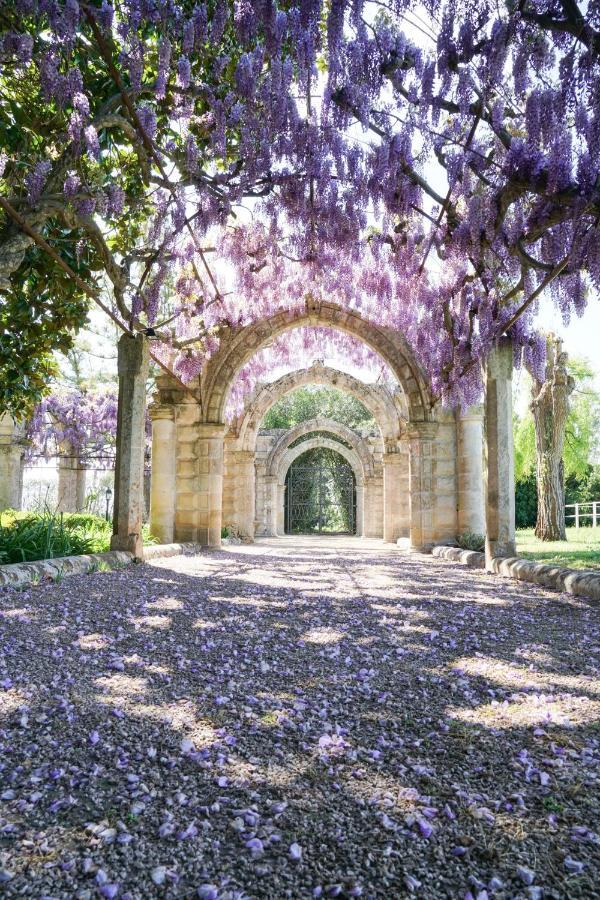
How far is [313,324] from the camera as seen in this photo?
10.0 metres

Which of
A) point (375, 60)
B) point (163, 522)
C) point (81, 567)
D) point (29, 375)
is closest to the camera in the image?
point (375, 60)

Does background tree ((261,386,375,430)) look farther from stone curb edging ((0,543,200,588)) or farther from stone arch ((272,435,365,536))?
stone curb edging ((0,543,200,588))

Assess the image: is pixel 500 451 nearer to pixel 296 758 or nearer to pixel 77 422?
pixel 296 758

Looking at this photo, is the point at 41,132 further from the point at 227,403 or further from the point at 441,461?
the point at 441,461

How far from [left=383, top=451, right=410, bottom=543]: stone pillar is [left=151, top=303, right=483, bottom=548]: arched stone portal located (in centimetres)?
337

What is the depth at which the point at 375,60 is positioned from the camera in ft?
14.3

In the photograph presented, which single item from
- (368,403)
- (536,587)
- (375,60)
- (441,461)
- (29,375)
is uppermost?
(375,60)

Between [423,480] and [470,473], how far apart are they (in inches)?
28.3

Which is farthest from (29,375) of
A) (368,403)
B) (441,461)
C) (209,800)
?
(368,403)

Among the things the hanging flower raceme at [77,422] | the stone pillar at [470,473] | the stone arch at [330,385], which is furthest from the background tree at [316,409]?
the stone pillar at [470,473]

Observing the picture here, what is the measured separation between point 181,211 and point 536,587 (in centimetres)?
438

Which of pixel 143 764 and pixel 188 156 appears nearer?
pixel 143 764

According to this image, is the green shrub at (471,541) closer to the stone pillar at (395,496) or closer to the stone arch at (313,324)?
the stone arch at (313,324)

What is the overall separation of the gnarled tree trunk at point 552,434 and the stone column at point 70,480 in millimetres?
11457
